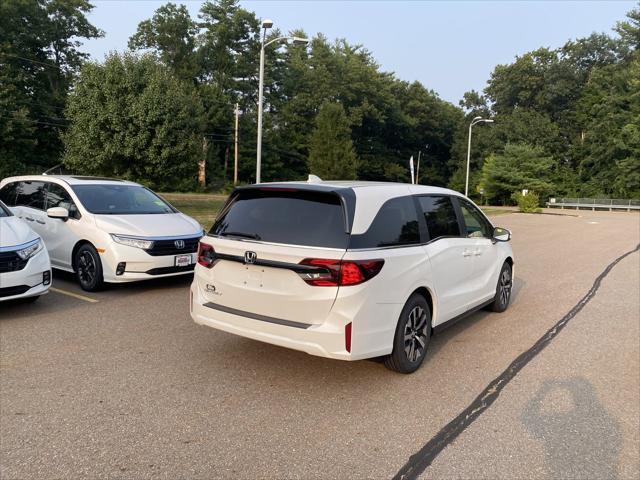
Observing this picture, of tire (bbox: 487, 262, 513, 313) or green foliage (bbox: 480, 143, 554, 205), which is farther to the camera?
green foliage (bbox: 480, 143, 554, 205)

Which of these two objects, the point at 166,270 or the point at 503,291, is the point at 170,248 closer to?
the point at 166,270

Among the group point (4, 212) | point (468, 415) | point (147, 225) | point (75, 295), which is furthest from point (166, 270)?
point (468, 415)

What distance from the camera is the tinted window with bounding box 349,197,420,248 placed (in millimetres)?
3941

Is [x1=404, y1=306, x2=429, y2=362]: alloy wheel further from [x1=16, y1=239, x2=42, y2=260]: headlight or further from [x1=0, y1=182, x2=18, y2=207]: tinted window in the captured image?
[x1=0, y1=182, x2=18, y2=207]: tinted window

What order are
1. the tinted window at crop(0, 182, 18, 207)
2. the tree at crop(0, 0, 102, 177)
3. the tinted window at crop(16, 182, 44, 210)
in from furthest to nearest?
the tree at crop(0, 0, 102, 177) < the tinted window at crop(0, 182, 18, 207) < the tinted window at crop(16, 182, 44, 210)

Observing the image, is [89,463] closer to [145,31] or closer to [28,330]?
[28,330]

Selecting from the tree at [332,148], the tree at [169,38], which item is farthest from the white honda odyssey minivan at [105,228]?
the tree at [169,38]

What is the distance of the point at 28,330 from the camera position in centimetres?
543

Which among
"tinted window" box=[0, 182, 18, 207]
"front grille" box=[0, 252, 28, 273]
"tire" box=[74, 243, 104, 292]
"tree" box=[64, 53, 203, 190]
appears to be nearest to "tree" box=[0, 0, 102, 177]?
"tree" box=[64, 53, 203, 190]

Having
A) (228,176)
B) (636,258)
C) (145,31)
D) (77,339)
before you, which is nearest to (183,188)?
(228,176)

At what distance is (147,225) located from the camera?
7.49 metres

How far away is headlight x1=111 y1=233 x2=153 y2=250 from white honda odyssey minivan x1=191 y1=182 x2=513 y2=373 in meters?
2.84

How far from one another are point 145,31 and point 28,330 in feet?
204

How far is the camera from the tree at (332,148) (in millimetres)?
56188
